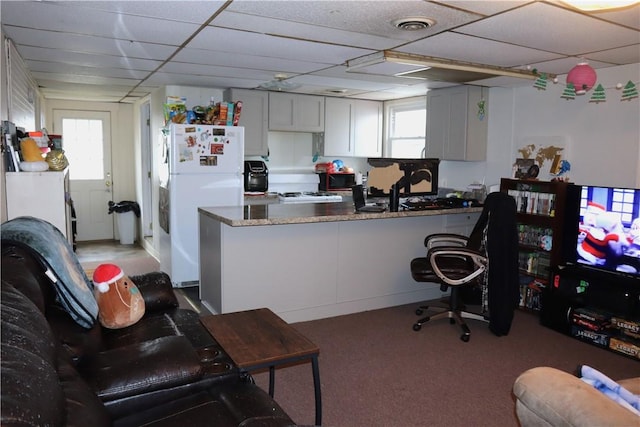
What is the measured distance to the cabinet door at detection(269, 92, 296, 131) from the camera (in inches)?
235

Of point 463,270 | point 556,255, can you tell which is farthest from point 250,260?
point 556,255

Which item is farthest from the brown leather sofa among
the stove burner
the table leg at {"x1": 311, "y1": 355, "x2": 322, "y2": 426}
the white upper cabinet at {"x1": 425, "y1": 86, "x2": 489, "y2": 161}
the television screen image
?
the white upper cabinet at {"x1": 425, "y1": 86, "x2": 489, "y2": 161}

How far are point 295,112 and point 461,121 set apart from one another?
2.09 meters

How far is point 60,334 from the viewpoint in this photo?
2.02m

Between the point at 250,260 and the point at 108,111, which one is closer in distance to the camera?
the point at 250,260

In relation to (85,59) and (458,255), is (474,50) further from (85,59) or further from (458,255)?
(85,59)

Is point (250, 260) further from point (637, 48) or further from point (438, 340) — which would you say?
point (637, 48)

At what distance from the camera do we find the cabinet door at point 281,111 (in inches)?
235

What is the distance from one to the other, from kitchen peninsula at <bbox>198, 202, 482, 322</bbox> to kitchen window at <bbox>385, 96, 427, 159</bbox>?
1.96 m

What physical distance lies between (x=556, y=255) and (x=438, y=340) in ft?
4.30

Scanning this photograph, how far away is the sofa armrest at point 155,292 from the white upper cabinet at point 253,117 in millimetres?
3080

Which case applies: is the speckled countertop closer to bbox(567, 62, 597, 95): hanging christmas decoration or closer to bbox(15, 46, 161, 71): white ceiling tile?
bbox(15, 46, 161, 71): white ceiling tile

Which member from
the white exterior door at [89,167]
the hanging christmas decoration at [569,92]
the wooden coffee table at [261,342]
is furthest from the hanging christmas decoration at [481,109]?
the white exterior door at [89,167]

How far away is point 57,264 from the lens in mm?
2139
